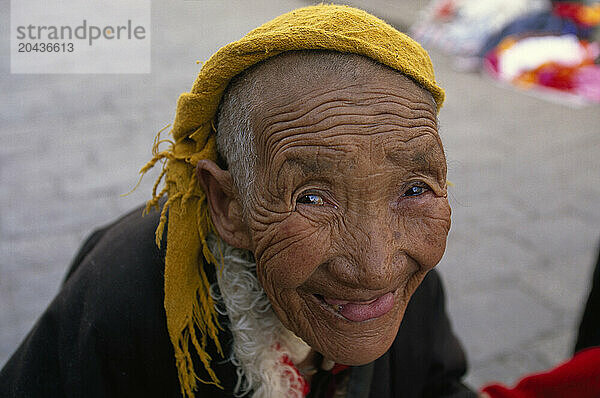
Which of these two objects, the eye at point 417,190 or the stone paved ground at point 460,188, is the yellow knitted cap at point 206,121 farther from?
the stone paved ground at point 460,188

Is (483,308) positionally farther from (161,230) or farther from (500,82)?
(500,82)

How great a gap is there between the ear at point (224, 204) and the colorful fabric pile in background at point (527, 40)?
21.2ft

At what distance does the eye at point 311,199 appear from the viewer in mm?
1335

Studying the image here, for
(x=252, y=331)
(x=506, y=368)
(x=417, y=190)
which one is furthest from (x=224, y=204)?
(x=506, y=368)

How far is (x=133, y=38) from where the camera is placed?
11.0ft

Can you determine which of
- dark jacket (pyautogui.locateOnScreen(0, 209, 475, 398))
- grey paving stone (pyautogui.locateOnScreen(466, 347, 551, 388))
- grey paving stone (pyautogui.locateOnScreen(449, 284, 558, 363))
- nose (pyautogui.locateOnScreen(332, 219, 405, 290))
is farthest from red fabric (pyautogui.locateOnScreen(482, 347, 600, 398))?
grey paving stone (pyautogui.locateOnScreen(449, 284, 558, 363))

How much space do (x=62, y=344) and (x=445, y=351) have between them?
124 centimetres

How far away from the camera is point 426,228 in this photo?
139cm

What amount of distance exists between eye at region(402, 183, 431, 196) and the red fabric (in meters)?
0.86

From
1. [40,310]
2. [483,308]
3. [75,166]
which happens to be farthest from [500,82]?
[40,310]

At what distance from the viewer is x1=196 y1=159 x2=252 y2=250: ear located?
4.94 feet

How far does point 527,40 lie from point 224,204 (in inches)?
269

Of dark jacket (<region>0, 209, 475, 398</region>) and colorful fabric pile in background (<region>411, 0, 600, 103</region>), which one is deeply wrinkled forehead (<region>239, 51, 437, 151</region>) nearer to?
dark jacket (<region>0, 209, 475, 398</region>)

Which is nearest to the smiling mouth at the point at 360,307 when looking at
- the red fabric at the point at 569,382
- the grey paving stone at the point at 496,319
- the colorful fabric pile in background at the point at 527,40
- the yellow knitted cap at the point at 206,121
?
the yellow knitted cap at the point at 206,121
